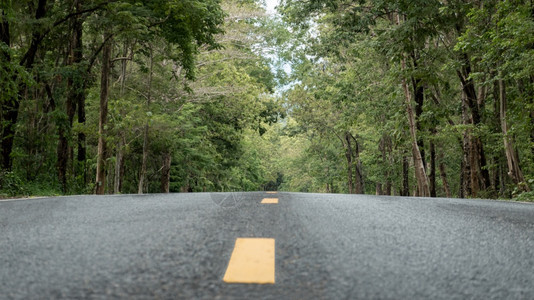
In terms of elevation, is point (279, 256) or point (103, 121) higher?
point (103, 121)

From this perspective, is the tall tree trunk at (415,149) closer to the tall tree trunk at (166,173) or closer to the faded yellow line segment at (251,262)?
the tall tree trunk at (166,173)

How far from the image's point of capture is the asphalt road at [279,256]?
1.96m

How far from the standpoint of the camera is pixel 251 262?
235 cm

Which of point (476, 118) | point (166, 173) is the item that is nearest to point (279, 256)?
point (476, 118)

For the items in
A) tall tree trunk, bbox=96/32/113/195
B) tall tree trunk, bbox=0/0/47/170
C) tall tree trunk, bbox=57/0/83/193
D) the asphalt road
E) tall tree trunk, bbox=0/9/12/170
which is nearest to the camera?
the asphalt road

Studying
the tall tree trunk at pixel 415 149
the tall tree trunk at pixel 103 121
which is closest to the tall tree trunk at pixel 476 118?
the tall tree trunk at pixel 415 149

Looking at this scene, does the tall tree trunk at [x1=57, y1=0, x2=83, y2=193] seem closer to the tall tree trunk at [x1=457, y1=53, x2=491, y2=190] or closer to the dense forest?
the dense forest

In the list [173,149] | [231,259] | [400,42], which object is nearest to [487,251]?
[231,259]

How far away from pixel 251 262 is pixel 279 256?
191 mm

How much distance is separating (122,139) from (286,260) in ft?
47.7

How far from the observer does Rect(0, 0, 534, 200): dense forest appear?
1159 cm

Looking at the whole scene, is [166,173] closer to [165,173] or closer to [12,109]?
→ [165,173]

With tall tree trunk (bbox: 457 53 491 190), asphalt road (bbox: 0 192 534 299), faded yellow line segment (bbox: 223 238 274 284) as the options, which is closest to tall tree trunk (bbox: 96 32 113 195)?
asphalt road (bbox: 0 192 534 299)

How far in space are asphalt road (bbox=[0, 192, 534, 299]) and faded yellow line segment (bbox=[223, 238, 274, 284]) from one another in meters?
0.05
